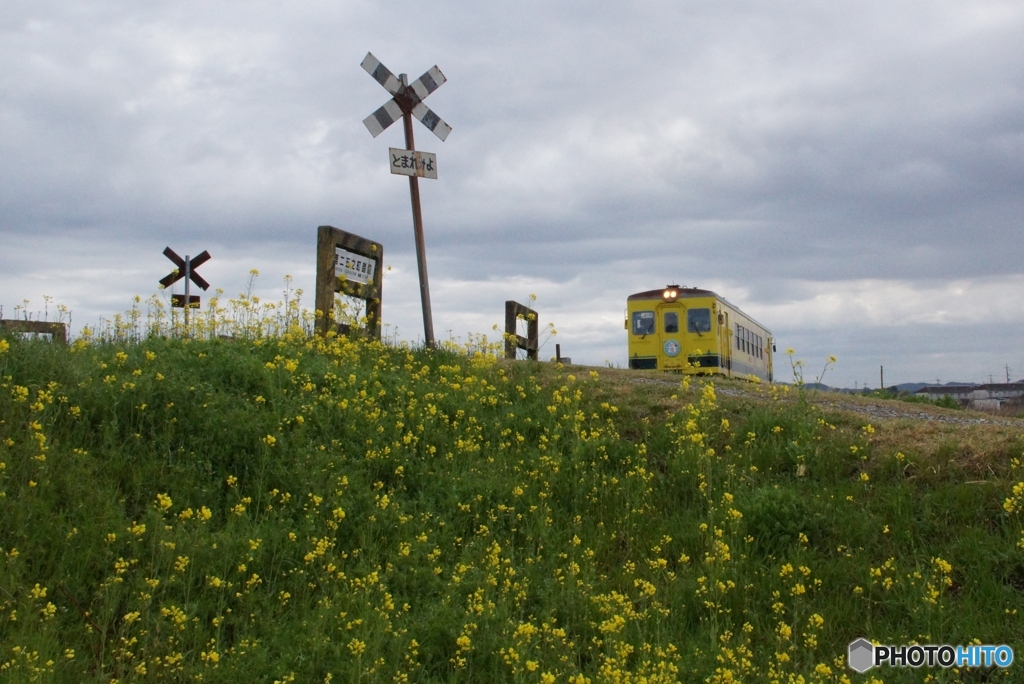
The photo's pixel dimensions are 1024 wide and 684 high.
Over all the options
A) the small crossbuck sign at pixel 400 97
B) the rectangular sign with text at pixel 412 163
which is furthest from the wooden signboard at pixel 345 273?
the small crossbuck sign at pixel 400 97

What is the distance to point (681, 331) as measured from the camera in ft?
76.0

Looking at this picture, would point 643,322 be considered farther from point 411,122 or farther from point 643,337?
point 411,122

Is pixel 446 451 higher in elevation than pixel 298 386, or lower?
lower

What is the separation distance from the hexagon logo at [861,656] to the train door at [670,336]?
17.8 meters

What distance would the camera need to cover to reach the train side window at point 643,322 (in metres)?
23.8

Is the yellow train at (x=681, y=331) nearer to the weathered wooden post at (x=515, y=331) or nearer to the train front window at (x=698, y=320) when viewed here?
the train front window at (x=698, y=320)

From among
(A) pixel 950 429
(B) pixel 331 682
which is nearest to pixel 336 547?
(B) pixel 331 682

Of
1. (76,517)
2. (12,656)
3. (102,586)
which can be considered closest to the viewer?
(12,656)

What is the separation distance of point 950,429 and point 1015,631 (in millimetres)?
2905

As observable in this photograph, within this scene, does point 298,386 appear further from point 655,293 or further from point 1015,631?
point 655,293

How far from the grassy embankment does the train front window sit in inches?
588

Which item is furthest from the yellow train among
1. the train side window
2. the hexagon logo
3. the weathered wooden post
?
the hexagon logo

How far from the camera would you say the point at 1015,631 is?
16.2 ft

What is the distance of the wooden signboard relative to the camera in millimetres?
10062
